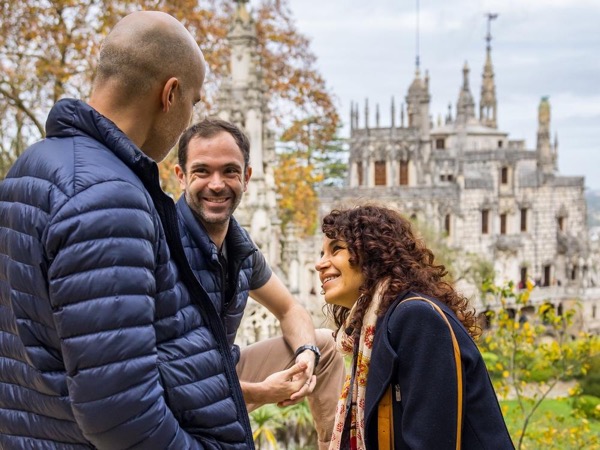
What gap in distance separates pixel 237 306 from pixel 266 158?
7.45m

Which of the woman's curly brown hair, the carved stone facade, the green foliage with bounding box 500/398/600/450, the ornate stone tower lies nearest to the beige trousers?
the woman's curly brown hair

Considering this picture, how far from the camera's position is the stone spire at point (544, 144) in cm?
4141

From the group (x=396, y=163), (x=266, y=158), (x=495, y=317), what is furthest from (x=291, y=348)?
(x=396, y=163)

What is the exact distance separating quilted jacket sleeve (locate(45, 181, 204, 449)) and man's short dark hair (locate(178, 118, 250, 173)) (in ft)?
4.53

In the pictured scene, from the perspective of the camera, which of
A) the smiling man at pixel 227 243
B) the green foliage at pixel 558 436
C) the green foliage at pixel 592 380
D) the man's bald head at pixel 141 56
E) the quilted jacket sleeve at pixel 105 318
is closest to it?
the quilted jacket sleeve at pixel 105 318

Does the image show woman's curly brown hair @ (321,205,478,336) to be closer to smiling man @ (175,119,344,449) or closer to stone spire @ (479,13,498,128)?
smiling man @ (175,119,344,449)

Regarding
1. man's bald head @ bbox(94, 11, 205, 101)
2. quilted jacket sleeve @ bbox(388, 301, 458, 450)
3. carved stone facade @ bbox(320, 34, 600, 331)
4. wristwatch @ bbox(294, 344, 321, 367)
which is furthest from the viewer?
carved stone facade @ bbox(320, 34, 600, 331)

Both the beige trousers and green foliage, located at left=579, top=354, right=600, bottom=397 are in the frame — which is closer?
the beige trousers

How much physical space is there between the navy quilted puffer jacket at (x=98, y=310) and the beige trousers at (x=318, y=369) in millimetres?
1460

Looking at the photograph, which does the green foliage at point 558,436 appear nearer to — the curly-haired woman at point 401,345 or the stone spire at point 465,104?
the curly-haired woman at point 401,345

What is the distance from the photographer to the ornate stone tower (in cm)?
1012

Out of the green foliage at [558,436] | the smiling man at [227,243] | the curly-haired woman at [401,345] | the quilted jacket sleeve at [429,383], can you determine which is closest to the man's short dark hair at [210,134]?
the smiling man at [227,243]

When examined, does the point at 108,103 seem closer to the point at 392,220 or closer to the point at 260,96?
the point at 392,220

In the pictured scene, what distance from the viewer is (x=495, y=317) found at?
344 inches
